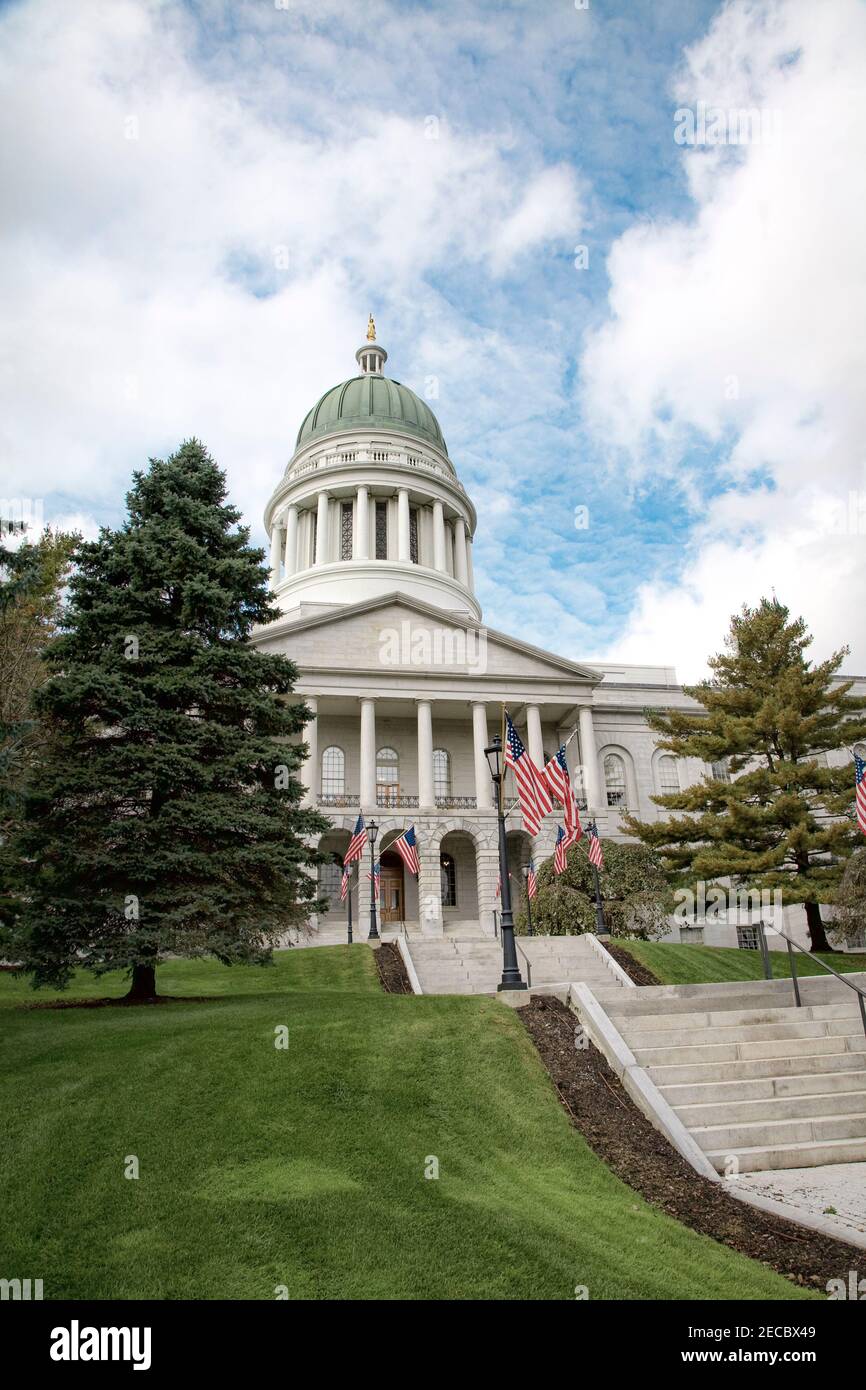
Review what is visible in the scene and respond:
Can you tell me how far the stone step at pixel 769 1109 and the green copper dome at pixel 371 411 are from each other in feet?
168

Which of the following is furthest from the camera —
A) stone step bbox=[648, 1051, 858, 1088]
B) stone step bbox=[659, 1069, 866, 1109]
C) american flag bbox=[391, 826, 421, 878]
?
american flag bbox=[391, 826, 421, 878]

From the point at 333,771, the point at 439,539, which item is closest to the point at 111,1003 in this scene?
the point at 333,771

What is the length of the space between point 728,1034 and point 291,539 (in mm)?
47428

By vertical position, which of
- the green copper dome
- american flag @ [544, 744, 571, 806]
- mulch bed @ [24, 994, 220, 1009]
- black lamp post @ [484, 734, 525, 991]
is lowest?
mulch bed @ [24, 994, 220, 1009]

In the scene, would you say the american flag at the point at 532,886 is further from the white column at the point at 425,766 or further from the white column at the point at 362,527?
the white column at the point at 362,527

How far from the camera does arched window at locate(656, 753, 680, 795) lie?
44062 mm

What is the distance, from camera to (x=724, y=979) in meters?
23.3

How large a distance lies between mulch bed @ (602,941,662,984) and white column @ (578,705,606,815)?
15.6m

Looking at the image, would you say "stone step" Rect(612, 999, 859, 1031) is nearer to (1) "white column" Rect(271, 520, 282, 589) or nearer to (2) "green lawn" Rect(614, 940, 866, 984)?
(2) "green lawn" Rect(614, 940, 866, 984)

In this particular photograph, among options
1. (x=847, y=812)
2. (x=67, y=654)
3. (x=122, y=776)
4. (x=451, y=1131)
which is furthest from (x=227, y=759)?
(x=847, y=812)

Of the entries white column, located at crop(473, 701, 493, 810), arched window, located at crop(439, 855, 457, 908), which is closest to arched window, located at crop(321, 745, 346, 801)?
arched window, located at crop(439, 855, 457, 908)

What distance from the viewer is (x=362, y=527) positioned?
171 feet

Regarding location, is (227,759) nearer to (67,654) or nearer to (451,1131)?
(67,654)

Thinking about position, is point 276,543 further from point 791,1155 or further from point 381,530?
point 791,1155
